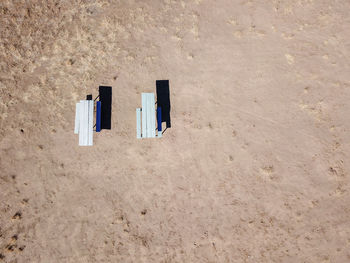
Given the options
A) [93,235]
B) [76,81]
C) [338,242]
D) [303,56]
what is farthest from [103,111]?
[338,242]

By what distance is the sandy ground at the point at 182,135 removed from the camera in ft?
26.8

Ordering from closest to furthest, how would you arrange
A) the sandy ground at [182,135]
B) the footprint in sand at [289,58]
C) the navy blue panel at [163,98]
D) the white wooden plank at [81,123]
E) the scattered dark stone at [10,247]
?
1. the scattered dark stone at [10,247]
2. the white wooden plank at [81,123]
3. the sandy ground at [182,135]
4. the navy blue panel at [163,98]
5. the footprint in sand at [289,58]

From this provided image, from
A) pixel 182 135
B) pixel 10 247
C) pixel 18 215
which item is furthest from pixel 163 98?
pixel 10 247

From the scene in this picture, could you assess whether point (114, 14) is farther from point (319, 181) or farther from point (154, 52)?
point (319, 181)

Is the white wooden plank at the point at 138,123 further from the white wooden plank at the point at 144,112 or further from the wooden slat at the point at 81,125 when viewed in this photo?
the wooden slat at the point at 81,125

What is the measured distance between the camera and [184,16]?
28.9 ft

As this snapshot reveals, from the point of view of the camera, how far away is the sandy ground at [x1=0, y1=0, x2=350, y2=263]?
26.8 feet

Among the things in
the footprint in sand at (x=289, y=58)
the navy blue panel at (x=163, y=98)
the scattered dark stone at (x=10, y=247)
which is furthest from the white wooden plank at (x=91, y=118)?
the footprint in sand at (x=289, y=58)

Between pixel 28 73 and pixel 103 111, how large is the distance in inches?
126

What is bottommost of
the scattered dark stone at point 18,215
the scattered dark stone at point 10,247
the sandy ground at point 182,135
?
the scattered dark stone at point 10,247

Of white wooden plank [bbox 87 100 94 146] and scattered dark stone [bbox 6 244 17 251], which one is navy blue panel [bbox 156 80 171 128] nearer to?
white wooden plank [bbox 87 100 94 146]

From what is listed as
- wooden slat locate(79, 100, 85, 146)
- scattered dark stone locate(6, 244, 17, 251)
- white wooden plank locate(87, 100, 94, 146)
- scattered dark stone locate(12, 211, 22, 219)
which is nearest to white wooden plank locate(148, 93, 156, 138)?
white wooden plank locate(87, 100, 94, 146)

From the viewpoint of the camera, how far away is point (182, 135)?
8531 mm

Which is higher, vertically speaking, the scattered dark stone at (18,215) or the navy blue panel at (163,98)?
the navy blue panel at (163,98)
